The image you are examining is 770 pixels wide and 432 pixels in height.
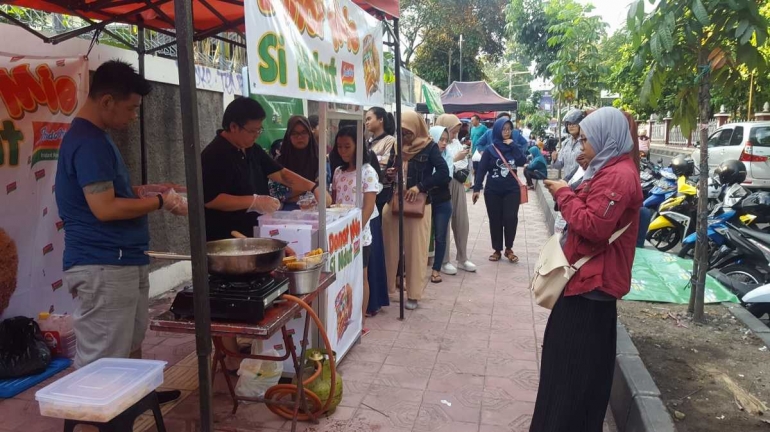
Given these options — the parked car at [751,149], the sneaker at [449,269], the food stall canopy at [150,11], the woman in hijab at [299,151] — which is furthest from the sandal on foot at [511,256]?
the parked car at [751,149]

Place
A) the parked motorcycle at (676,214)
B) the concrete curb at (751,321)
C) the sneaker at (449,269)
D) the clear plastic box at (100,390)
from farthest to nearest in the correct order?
the parked motorcycle at (676,214) < the sneaker at (449,269) < the concrete curb at (751,321) < the clear plastic box at (100,390)

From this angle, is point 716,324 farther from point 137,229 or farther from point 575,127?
point 137,229

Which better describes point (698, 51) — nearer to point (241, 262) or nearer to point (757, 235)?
point (757, 235)

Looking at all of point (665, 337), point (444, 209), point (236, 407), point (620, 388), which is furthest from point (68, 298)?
point (665, 337)

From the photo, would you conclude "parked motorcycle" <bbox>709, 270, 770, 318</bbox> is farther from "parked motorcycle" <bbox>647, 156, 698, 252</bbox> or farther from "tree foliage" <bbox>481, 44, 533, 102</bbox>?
"tree foliage" <bbox>481, 44, 533, 102</bbox>

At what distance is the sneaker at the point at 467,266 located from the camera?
6.57 metres

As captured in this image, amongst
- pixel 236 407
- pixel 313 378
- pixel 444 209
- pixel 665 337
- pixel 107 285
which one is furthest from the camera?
pixel 444 209

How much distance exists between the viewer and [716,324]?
4.40 meters

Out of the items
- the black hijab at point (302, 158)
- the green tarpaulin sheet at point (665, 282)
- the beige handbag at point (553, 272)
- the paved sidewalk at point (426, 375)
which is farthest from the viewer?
the green tarpaulin sheet at point (665, 282)

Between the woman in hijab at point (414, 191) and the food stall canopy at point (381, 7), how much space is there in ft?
3.35

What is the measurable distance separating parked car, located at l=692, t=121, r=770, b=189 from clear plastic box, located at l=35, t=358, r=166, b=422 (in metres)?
13.1

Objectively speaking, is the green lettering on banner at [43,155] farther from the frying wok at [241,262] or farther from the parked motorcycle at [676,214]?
the parked motorcycle at [676,214]

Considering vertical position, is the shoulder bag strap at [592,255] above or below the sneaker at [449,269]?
above

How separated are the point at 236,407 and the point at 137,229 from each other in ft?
4.02
